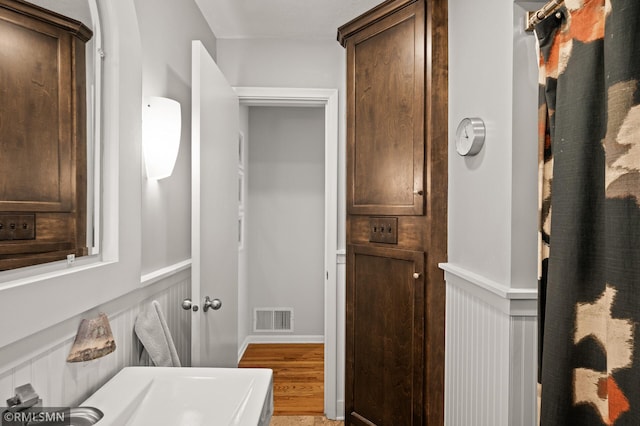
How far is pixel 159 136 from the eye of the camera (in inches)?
66.1

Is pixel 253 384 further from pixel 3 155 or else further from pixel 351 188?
pixel 351 188

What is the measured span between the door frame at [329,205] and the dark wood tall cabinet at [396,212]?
319mm

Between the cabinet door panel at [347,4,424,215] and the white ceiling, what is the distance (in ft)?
0.87

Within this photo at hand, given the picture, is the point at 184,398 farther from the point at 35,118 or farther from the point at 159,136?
the point at 159,136

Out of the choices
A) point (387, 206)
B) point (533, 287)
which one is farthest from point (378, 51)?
point (533, 287)

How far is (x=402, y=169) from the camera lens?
2004mm

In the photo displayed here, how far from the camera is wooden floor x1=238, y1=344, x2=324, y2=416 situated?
9.30 feet

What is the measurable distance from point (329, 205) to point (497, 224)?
1455 mm

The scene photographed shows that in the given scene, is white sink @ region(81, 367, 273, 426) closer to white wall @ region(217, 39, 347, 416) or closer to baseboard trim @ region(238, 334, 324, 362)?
white wall @ region(217, 39, 347, 416)

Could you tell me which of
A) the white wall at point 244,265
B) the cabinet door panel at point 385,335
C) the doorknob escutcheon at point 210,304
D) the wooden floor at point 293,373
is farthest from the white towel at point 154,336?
the white wall at point 244,265

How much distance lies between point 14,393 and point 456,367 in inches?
56.8

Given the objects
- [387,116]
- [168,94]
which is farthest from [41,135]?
[387,116]

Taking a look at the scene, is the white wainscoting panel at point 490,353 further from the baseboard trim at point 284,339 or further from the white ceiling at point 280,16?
the baseboard trim at point 284,339

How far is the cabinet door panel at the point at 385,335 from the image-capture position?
1.97m
